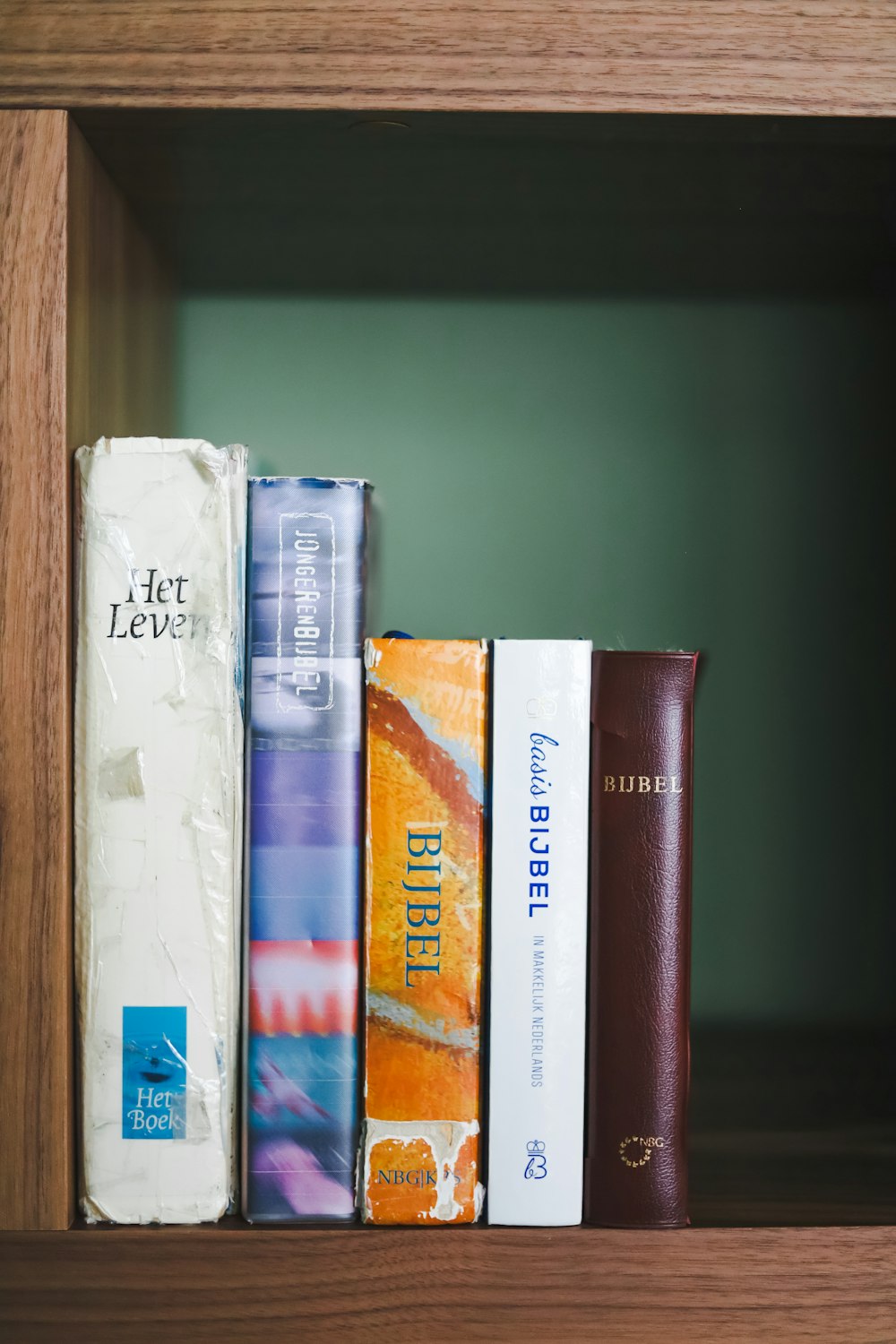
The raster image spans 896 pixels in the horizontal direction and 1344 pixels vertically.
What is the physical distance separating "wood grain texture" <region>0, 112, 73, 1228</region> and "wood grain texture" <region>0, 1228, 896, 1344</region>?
0.13ft

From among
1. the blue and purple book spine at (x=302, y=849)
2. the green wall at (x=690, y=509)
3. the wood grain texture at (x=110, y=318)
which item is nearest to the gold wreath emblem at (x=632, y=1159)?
the blue and purple book spine at (x=302, y=849)

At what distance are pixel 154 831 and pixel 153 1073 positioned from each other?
0.12m

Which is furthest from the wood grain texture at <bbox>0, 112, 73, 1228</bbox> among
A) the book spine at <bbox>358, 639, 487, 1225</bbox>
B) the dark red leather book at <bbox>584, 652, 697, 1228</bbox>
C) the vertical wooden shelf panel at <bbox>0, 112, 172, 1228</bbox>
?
the dark red leather book at <bbox>584, 652, 697, 1228</bbox>

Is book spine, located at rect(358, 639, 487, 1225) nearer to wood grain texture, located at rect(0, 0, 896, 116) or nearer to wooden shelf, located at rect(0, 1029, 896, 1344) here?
wooden shelf, located at rect(0, 1029, 896, 1344)

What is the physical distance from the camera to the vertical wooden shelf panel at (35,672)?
0.51 metres

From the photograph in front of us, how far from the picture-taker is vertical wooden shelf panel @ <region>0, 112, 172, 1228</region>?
0.51 metres

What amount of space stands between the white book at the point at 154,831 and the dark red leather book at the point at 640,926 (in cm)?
20

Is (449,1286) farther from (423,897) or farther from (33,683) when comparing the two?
(33,683)

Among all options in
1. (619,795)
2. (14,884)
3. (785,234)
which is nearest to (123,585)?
(14,884)

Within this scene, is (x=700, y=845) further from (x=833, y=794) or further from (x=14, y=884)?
(x=14, y=884)

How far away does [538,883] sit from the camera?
54cm

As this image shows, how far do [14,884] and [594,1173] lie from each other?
0.33 meters

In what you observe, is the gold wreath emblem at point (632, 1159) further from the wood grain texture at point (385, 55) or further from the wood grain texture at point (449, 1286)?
the wood grain texture at point (385, 55)

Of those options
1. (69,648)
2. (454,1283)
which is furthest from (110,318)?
(454,1283)
